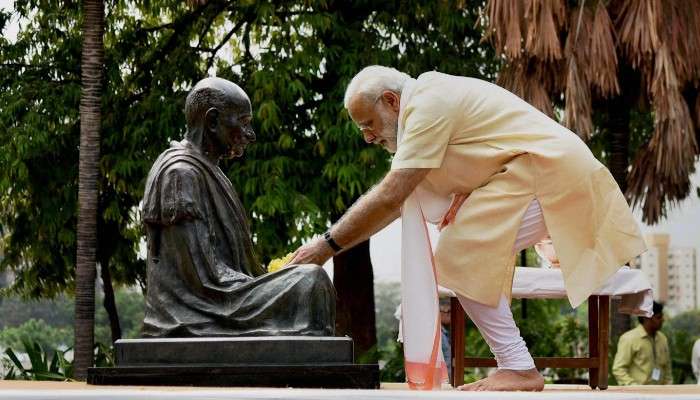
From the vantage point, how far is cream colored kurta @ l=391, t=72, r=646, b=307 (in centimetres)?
594

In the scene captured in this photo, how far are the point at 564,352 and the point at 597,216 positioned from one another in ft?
38.4

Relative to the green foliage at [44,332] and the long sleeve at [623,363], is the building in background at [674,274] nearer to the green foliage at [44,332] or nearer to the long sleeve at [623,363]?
the green foliage at [44,332]

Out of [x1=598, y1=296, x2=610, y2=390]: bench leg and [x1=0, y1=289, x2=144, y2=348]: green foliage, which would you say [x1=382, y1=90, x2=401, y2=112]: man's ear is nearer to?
[x1=598, y1=296, x2=610, y2=390]: bench leg

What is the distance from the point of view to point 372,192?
6020mm

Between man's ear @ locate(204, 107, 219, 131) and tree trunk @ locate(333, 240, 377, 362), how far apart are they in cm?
894

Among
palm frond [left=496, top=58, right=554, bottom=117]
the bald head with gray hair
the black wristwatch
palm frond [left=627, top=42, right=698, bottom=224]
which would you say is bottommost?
the black wristwatch

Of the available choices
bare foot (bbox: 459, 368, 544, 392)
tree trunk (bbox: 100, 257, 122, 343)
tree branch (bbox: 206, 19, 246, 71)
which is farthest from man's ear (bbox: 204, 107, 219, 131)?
tree trunk (bbox: 100, 257, 122, 343)

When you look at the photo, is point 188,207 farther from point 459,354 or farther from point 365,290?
point 365,290

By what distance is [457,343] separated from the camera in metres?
7.50

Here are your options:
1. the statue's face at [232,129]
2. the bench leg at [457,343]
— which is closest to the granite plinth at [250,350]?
the statue's face at [232,129]

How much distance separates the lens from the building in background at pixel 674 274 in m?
35.6

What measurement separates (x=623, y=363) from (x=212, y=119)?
25.7ft

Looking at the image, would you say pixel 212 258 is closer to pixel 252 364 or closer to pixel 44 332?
pixel 252 364

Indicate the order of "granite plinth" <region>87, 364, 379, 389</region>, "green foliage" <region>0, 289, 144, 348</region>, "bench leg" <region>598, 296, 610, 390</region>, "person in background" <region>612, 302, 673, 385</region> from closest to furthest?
"granite plinth" <region>87, 364, 379, 389</region>
"bench leg" <region>598, 296, 610, 390</region>
"person in background" <region>612, 302, 673, 385</region>
"green foliage" <region>0, 289, 144, 348</region>
